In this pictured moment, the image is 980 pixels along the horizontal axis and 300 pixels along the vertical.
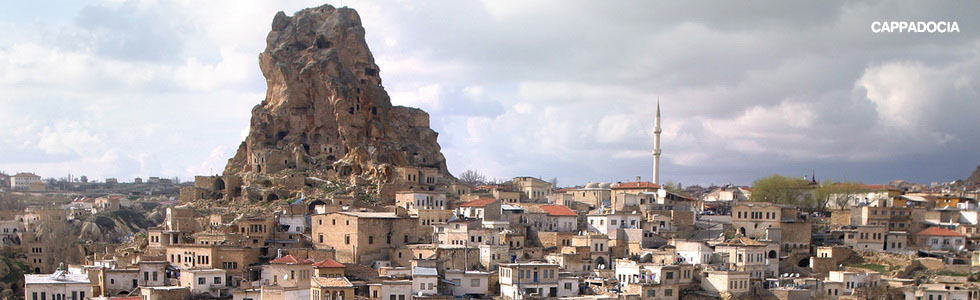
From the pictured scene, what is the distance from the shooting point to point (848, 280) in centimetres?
3962

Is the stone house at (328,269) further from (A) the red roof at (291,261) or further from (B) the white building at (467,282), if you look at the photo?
(B) the white building at (467,282)

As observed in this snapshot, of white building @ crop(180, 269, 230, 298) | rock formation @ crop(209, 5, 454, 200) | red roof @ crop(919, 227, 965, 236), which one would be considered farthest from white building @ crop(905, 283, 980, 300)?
rock formation @ crop(209, 5, 454, 200)

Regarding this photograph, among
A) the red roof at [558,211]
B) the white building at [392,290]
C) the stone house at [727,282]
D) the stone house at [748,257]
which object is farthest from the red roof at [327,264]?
the stone house at [748,257]

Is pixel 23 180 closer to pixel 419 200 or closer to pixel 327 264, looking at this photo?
pixel 419 200

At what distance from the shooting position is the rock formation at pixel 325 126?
189 feet

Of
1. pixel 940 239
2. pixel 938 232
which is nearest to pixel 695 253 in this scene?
pixel 940 239

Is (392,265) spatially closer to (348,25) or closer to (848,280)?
(848,280)

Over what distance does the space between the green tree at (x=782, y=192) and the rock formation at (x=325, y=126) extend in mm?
20530

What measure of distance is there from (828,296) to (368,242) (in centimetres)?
1983

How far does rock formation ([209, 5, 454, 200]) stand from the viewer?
5750 centimetres

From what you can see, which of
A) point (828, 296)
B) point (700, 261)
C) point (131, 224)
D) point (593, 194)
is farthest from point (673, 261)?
point (131, 224)

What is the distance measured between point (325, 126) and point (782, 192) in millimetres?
30066

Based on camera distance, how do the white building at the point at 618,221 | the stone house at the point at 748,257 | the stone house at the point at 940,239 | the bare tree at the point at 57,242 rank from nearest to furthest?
the stone house at the point at 748,257
the white building at the point at 618,221
the stone house at the point at 940,239
the bare tree at the point at 57,242

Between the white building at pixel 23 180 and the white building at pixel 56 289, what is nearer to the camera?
the white building at pixel 56 289
